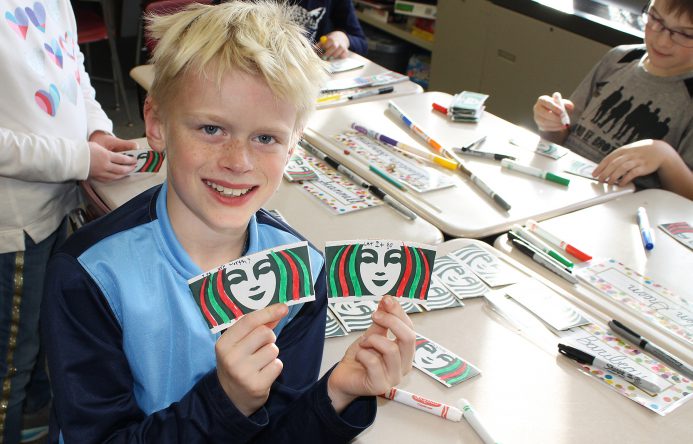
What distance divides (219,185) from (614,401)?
2.35ft

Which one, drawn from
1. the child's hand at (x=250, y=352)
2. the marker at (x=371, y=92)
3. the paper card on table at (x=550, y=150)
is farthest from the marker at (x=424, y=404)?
the marker at (x=371, y=92)

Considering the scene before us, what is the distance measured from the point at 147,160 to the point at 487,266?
858 mm

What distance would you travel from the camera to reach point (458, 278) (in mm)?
1357

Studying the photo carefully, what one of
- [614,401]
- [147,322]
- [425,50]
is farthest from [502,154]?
[425,50]

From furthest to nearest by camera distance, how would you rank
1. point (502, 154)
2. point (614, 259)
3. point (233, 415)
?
1. point (502, 154)
2. point (614, 259)
3. point (233, 415)

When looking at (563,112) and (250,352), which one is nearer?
(250,352)

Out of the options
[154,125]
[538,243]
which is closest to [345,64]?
[538,243]

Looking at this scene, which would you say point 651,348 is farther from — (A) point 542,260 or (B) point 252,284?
(B) point 252,284

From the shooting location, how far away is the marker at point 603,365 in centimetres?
110

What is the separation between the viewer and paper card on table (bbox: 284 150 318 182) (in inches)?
66.2

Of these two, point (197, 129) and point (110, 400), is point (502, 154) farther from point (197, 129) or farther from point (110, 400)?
point (110, 400)

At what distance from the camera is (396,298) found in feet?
3.27

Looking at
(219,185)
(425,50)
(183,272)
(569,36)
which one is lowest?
(425,50)

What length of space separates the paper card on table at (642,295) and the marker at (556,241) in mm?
29
